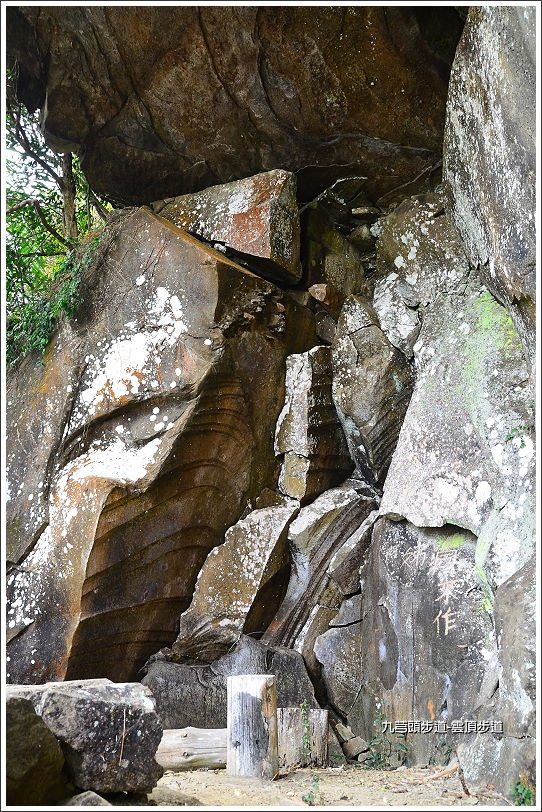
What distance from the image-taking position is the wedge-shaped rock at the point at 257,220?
22.5ft

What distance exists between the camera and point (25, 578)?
5.88 metres

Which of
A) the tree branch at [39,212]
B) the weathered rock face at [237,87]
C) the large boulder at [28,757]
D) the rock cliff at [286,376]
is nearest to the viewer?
the large boulder at [28,757]

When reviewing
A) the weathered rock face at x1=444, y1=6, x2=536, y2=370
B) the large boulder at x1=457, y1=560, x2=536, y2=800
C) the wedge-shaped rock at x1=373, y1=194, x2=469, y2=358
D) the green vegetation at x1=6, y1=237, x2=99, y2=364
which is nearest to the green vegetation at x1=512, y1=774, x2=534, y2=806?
the large boulder at x1=457, y1=560, x2=536, y2=800

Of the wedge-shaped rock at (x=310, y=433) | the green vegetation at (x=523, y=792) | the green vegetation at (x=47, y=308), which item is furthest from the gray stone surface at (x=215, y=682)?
the green vegetation at (x=47, y=308)

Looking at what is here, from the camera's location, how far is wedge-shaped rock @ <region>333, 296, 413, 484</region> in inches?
265

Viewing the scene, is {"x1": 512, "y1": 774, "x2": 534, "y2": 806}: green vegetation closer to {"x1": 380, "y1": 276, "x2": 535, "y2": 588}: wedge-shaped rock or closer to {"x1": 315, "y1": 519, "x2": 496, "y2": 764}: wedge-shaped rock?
{"x1": 315, "y1": 519, "x2": 496, "y2": 764}: wedge-shaped rock

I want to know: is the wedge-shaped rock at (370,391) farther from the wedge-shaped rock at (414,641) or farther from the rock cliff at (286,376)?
the wedge-shaped rock at (414,641)

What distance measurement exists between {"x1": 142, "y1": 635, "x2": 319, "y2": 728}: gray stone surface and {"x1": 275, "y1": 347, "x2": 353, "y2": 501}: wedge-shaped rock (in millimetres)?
1452

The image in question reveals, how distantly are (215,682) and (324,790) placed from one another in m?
1.80

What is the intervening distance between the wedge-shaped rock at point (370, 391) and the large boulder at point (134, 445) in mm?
629

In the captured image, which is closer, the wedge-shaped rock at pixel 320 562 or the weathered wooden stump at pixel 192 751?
the weathered wooden stump at pixel 192 751

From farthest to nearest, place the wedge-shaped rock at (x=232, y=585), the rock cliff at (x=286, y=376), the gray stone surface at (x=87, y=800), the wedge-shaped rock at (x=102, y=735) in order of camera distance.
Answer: the wedge-shaped rock at (x=232, y=585)
the rock cliff at (x=286, y=376)
the wedge-shaped rock at (x=102, y=735)
the gray stone surface at (x=87, y=800)

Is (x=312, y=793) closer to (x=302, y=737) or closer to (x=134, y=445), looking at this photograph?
(x=302, y=737)

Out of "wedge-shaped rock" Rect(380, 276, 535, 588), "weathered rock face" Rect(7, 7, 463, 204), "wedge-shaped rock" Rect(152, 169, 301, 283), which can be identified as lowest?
"wedge-shaped rock" Rect(380, 276, 535, 588)
